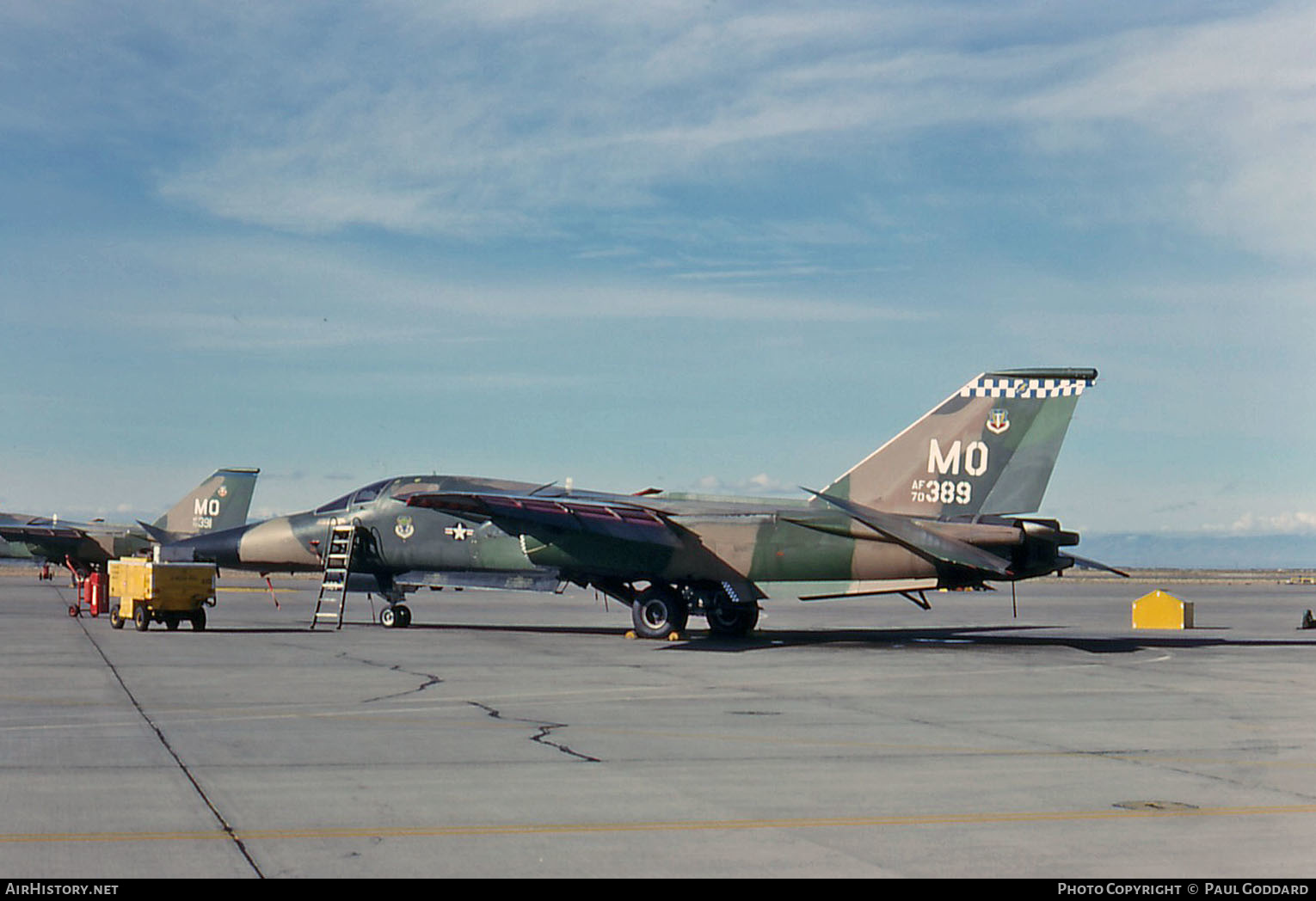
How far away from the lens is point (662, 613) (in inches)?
1097

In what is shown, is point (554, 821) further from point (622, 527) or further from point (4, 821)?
point (622, 527)

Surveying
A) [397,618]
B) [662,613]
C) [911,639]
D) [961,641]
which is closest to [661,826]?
[662,613]

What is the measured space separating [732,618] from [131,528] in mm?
35123

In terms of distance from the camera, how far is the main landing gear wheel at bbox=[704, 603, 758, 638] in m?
28.3

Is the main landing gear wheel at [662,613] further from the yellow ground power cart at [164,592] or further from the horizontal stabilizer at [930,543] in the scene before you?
the yellow ground power cart at [164,592]

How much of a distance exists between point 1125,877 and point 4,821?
6.95m

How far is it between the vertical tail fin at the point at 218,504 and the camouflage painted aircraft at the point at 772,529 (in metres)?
27.7

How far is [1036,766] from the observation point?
11.6 metres

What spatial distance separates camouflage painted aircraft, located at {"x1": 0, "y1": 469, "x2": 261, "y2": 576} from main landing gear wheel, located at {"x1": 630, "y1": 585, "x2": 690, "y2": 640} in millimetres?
27422

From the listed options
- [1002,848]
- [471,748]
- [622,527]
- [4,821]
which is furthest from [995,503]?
[4,821]

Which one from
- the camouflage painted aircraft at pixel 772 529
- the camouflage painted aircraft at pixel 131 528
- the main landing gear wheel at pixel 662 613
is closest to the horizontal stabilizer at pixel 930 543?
the camouflage painted aircraft at pixel 772 529

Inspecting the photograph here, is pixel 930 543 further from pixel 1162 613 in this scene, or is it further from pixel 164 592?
pixel 164 592

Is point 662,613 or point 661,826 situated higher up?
point 662,613

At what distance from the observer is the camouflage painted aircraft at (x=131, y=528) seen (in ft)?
168
